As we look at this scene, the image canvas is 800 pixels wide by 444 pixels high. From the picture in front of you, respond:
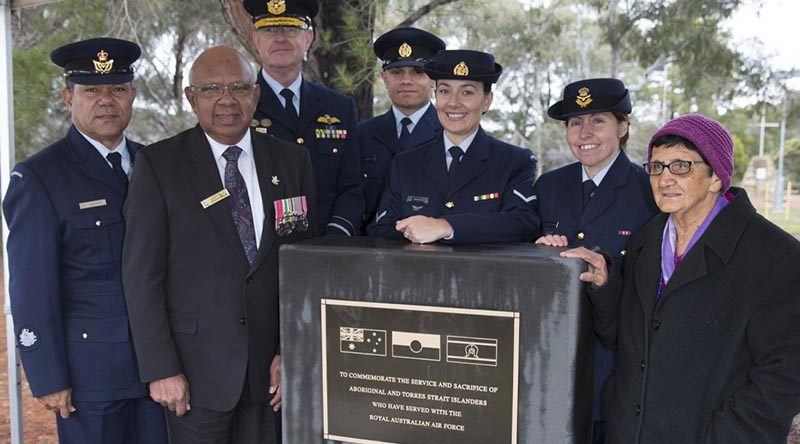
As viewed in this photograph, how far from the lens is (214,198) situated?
2.26 metres

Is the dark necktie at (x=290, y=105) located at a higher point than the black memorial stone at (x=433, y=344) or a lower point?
higher

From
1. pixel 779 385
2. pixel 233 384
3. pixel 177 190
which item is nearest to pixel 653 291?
pixel 779 385

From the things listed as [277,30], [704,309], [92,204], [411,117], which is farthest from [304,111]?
[704,309]

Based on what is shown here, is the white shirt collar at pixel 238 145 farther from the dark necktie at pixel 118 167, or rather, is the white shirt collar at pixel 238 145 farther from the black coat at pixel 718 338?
the black coat at pixel 718 338

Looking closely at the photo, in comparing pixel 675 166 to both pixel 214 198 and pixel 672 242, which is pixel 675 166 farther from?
pixel 214 198

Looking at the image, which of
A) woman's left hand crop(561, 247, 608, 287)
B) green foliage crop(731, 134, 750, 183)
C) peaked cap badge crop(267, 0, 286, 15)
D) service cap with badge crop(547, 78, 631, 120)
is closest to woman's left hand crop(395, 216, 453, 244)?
woman's left hand crop(561, 247, 608, 287)

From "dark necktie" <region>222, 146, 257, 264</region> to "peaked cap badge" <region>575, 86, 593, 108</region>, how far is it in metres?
1.29

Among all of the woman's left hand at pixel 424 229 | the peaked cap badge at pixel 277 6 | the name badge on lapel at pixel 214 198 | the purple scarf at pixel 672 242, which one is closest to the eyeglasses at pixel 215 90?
the name badge on lapel at pixel 214 198

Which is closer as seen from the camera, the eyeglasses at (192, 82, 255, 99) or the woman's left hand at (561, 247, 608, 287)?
the woman's left hand at (561, 247, 608, 287)

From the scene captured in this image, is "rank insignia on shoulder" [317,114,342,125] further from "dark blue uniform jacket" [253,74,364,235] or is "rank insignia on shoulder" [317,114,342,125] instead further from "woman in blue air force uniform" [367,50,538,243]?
"woman in blue air force uniform" [367,50,538,243]

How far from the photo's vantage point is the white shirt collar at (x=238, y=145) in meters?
2.35

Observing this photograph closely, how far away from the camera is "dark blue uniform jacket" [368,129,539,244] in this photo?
253 centimetres

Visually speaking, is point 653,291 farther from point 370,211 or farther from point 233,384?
point 370,211

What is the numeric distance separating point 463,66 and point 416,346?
42.6 inches
